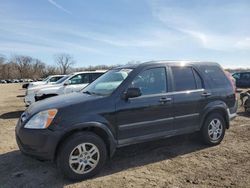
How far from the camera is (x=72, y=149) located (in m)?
4.12

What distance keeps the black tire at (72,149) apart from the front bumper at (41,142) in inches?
5.6

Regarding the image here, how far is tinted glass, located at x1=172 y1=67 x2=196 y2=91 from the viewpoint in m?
5.38

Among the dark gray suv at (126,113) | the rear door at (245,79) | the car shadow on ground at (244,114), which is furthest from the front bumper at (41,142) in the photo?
the rear door at (245,79)

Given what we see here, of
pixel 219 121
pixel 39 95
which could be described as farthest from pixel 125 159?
pixel 39 95

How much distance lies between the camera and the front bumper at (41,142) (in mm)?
4012

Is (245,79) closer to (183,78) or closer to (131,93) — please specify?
(183,78)

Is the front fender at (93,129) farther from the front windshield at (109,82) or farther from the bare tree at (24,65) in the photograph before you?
the bare tree at (24,65)

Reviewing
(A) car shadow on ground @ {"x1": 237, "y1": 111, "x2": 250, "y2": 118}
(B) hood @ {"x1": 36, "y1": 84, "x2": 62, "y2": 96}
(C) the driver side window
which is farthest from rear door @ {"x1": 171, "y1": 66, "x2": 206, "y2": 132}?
(B) hood @ {"x1": 36, "y1": 84, "x2": 62, "y2": 96}

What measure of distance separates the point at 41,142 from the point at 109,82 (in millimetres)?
1829

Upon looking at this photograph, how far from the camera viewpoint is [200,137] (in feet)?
19.3

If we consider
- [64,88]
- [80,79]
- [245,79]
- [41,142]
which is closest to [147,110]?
[41,142]

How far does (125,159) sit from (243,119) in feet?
17.6

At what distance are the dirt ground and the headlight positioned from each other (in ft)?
2.97

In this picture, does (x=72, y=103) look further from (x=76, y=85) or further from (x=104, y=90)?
(x=76, y=85)
